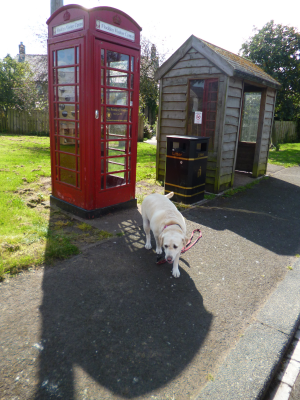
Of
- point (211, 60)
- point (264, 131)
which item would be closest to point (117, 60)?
point (211, 60)

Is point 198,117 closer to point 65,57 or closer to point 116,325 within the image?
point 65,57

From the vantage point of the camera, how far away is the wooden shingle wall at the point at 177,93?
24.6ft

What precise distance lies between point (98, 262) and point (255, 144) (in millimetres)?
7869

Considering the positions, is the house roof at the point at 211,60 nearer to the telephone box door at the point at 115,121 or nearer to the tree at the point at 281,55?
the telephone box door at the point at 115,121

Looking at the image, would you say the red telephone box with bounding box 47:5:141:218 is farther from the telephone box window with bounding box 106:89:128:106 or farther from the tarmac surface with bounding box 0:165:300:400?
the tarmac surface with bounding box 0:165:300:400

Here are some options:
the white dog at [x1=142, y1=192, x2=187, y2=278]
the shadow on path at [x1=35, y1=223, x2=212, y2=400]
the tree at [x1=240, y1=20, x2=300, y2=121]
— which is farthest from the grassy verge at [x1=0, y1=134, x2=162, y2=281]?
the tree at [x1=240, y1=20, x2=300, y2=121]

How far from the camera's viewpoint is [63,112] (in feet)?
18.0

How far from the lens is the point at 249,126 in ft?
32.5

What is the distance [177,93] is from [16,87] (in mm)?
19499

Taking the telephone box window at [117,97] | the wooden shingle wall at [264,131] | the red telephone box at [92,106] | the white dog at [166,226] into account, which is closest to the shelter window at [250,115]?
the wooden shingle wall at [264,131]

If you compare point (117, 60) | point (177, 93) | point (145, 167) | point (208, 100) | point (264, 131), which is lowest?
point (145, 167)

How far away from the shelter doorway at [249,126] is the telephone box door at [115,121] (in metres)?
5.32

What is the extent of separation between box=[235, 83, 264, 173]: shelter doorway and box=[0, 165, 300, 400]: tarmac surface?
19.3ft

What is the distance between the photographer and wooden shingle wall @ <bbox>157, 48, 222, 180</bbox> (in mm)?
7500
